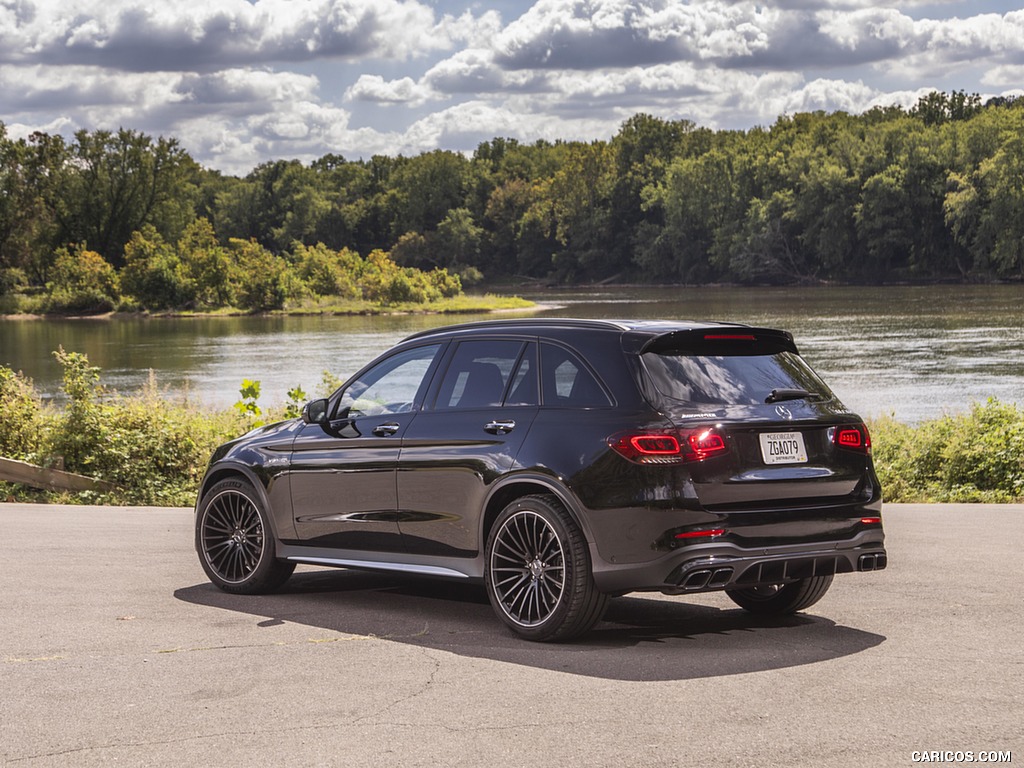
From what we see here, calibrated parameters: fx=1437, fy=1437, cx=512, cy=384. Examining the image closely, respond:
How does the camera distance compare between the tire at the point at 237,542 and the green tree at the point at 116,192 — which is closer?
the tire at the point at 237,542

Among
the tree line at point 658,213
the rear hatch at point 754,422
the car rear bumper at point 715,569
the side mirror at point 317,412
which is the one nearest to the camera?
the car rear bumper at point 715,569

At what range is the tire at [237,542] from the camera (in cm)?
872

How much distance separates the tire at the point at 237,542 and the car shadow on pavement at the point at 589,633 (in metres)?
0.11

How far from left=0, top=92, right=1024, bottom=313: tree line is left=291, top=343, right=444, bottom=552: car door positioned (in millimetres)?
103125

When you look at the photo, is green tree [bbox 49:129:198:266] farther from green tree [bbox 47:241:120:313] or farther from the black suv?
the black suv

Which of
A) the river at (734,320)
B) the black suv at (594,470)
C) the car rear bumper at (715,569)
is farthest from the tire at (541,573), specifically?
the river at (734,320)

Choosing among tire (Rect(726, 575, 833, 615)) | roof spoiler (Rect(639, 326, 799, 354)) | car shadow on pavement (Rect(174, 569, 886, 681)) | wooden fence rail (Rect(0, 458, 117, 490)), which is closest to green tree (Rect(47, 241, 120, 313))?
wooden fence rail (Rect(0, 458, 117, 490))

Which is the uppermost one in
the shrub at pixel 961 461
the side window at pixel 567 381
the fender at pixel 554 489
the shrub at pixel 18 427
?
the side window at pixel 567 381

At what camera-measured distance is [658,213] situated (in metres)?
169

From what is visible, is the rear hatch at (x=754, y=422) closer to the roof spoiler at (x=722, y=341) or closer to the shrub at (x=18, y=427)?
the roof spoiler at (x=722, y=341)

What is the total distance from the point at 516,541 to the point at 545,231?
568 feet

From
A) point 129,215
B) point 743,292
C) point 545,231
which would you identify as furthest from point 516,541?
point 545,231

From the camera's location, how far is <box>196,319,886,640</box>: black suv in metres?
6.71

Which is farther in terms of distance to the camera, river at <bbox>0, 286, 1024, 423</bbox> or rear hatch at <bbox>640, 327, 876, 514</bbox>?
river at <bbox>0, 286, 1024, 423</bbox>
